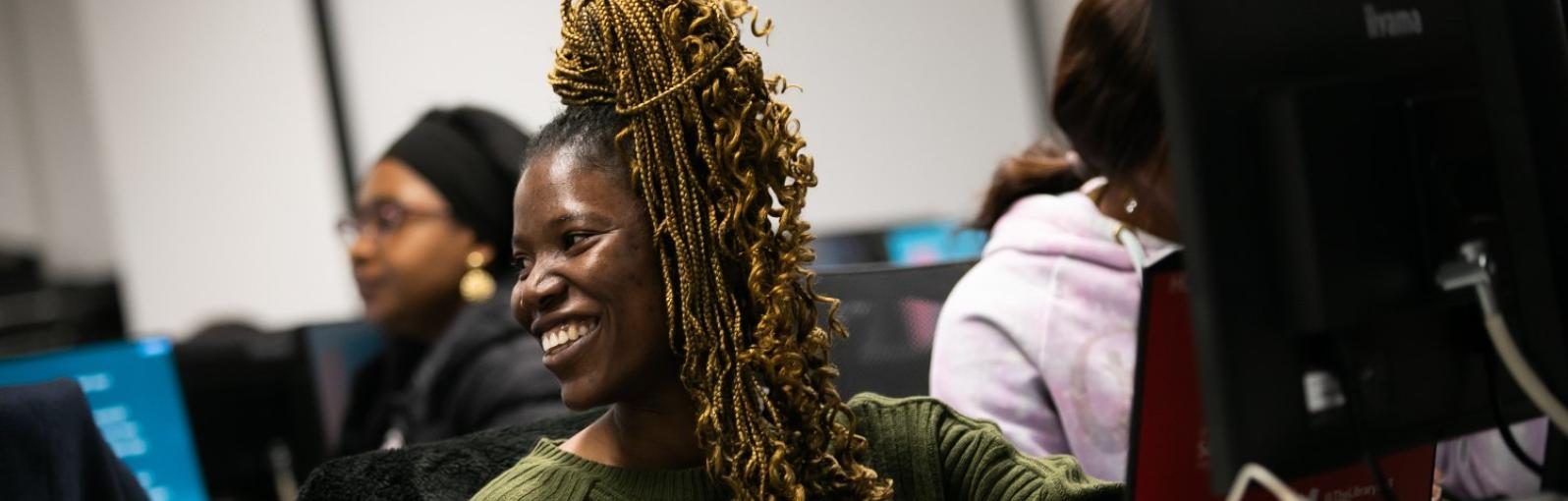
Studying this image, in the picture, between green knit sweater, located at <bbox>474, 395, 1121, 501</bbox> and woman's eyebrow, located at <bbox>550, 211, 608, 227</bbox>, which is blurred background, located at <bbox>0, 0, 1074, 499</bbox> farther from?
woman's eyebrow, located at <bbox>550, 211, 608, 227</bbox>

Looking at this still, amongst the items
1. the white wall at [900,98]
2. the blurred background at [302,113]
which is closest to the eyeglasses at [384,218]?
the blurred background at [302,113]

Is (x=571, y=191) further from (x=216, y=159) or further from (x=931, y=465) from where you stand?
(x=216, y=159)

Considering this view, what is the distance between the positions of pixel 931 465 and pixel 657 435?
24cm

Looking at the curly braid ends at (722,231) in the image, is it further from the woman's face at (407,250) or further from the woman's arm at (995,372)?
the woman's face at (407,250)

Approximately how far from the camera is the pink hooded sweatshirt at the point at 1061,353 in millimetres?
1763

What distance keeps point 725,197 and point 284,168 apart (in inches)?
157

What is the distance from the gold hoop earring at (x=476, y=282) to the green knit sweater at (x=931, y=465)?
4.96 feet

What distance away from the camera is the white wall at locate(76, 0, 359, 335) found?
489cm

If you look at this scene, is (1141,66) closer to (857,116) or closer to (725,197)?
(725,197)

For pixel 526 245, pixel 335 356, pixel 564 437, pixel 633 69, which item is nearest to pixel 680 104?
pixel 633 69

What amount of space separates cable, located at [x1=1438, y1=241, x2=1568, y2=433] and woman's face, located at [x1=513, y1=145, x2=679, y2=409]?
0.53 meters

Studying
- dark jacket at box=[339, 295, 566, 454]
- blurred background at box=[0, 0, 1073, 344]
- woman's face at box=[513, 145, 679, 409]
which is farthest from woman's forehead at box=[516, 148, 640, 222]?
blurred background at box=[0, 0, 1073, 344]

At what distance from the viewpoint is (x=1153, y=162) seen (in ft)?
5.83

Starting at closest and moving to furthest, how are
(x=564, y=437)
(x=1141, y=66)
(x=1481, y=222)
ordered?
(x=1481, y=222) < (x=564, y=437) < (x=1141, y=66)
